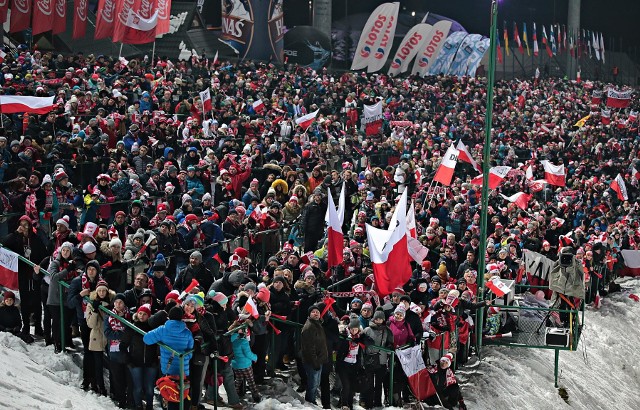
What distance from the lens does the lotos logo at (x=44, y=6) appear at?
2983cm

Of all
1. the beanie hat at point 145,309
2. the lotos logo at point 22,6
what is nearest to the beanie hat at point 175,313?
the beanie hat at point 145,309

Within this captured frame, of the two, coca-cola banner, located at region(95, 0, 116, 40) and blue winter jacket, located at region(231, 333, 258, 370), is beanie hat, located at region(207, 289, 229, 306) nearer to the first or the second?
blue winter jacket, located at region(231, 333, 258, 370)

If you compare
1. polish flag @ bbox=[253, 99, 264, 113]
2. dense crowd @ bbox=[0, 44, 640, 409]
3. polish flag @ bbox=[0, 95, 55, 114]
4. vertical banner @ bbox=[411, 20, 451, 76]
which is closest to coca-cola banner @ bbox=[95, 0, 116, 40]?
dense crowd @ bbox=[0, 44, 640, 409]

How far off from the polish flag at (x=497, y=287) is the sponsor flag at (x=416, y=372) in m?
3.16

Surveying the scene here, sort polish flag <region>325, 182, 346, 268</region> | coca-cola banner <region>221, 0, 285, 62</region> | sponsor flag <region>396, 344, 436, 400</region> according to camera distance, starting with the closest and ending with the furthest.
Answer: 1. sponsor flag <region>396, 344, 436, 400</region>
2. polish flag <region>325, 182, 346, 268</region>
3. coca-cola banner <region>221, 0, 285, 62</region>

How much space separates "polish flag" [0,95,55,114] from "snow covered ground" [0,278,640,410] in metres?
6.65

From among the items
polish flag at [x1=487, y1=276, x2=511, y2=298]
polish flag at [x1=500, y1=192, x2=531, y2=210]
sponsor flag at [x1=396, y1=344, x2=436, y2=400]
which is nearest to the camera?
sponsor flag at [x1=396, y1=344, x2=436, y2=400]

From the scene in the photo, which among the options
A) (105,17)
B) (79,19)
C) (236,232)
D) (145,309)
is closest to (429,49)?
(79,19)

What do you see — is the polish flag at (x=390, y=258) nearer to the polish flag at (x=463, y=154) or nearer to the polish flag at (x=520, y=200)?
the polish flag at (x=463, y=154)

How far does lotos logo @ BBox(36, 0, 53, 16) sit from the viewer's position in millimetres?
29828

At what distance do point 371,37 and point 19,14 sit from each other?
18.2m

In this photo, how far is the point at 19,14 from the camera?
29578 mm

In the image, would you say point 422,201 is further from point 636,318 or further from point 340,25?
point 340,25

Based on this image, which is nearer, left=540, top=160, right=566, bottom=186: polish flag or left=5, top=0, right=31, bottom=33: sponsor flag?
left=540, top=160, right=566, bottom=186: polish flag
